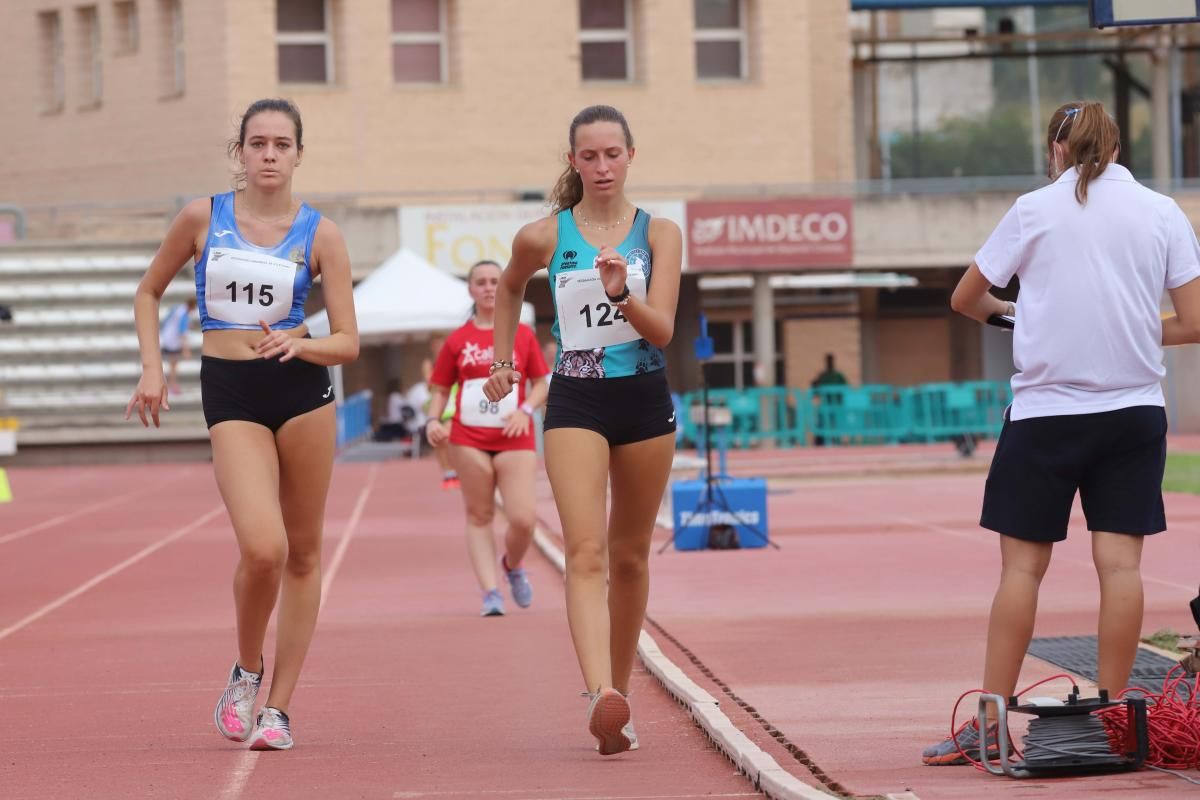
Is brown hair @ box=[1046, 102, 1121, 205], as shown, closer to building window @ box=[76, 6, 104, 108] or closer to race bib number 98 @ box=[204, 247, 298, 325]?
race bib number 98 @ box=[204, 247, 298, 325]

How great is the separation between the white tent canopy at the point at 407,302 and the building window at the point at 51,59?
21.1m

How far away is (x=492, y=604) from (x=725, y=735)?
5.21m

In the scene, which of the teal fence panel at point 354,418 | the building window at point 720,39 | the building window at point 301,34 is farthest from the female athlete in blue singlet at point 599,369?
the building window at point 720,39

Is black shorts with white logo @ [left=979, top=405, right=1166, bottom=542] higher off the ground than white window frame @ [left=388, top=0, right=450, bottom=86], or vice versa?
white window frame @ [left=388, top=0, right=450, bottom=86]

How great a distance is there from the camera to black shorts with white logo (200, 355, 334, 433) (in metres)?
7.15

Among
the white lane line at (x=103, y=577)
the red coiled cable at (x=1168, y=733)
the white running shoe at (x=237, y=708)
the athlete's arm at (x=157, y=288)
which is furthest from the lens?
the white lane line at (x=103, y=577)

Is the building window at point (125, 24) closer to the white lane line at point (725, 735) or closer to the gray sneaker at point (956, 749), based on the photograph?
the white lane line at point (725, 735)

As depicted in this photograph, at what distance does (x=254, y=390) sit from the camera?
23.5ft

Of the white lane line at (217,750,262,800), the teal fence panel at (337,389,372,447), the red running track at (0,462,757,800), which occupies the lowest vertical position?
the red running track at (0,462,757,800)

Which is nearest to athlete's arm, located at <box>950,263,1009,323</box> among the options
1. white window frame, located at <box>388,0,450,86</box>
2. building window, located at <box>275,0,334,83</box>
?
white window frame, located at <box>388,0,450,86</box>

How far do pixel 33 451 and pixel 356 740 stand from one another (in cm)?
3143

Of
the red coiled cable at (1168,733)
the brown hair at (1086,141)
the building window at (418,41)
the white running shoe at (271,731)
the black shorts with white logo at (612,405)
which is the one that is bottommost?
the white running shoe at (271,731)

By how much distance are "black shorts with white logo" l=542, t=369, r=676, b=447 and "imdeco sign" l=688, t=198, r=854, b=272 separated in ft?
104

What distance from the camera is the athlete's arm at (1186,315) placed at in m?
6.45
